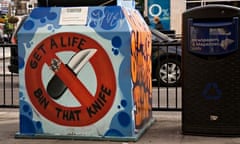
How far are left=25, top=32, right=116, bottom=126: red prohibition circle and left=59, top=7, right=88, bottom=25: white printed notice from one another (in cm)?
16

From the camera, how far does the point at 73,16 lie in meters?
6.66

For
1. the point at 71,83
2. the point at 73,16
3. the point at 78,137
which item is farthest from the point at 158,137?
the point at 73,16

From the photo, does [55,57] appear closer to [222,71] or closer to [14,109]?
[222,71]

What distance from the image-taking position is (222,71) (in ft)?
21.8

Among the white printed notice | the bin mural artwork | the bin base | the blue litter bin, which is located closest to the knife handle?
the bin mural artwork

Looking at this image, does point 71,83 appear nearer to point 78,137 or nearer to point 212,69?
point 78,137

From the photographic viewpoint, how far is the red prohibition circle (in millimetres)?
6477

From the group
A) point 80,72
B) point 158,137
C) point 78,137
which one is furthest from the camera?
point 158,137

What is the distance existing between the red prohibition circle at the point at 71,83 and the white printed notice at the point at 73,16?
163 millimetres

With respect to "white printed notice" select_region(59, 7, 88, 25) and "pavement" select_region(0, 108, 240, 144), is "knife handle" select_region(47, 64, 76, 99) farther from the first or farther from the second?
"white printed notice" select_region(59, 7, 88, 25)

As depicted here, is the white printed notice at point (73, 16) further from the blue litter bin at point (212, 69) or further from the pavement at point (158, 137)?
the pavement at point (158, 137)

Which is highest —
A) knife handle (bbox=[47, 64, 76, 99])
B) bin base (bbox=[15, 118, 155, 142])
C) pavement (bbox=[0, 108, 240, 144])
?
knife handle (bbox=[47, 64, 76, 99])

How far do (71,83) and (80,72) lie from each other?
Result: 18cm

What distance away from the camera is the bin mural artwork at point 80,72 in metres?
6.43
